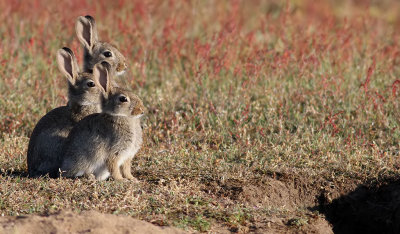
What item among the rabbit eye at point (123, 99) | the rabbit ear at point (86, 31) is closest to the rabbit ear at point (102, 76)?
the rabbit eye at point (123, 99)

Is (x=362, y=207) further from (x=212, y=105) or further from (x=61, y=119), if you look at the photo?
(x=61, y=119)

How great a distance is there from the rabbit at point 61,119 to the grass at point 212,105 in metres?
0.26

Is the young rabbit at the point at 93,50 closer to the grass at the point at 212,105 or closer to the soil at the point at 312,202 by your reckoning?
the grass at the point at 212,105

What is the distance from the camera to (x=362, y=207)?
6.21m

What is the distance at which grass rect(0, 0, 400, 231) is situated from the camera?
546cm

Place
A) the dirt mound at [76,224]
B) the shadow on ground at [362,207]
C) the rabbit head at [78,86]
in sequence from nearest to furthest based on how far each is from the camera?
the dirt mound at [76,224] → the shadow on ground at [362,207] → the rabbit head at [78,86]

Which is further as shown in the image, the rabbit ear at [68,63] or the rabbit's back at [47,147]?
the rabbit ear at [68,63]

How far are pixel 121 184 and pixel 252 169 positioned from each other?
1449mm

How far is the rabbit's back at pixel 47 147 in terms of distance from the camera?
19.6 feet

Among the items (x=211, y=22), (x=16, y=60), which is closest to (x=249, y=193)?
(x=16, y=60)

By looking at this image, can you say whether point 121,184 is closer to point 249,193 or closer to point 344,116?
point 249,193

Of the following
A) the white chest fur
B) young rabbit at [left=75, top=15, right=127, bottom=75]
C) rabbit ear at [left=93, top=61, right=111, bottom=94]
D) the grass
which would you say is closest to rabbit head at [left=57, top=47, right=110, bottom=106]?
rabbit ear at [left=93, top=61, right=111, bottom=94]

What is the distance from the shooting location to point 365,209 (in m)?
6.19

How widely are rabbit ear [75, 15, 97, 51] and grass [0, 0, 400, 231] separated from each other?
1241 millimetres
